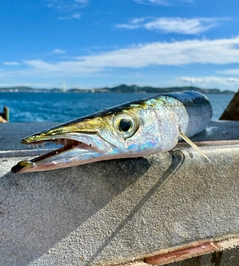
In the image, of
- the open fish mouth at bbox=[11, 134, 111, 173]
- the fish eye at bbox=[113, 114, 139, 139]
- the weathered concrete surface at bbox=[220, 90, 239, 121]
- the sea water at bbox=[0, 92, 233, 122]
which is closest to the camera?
the open fish mouth at bbox=[11, 134, 111, 173]

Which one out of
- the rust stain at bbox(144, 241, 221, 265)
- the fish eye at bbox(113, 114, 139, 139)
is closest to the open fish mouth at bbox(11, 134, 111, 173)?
the fish eye at bbox(113, 114, 139, 139)

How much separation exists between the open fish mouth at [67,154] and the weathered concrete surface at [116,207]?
0.25m

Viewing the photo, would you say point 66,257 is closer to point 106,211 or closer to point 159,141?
point 106,211

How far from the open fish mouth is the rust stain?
0.91 meters

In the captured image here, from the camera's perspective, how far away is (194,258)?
7.68ft

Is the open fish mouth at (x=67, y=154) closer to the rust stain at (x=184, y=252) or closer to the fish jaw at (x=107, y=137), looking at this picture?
the fish jaw at (x=107, y=137)

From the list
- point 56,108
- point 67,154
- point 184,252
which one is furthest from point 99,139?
point 56,108

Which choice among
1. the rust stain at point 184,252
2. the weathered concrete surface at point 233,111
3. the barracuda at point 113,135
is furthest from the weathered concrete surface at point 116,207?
the weathered concrete surface at point 233,111

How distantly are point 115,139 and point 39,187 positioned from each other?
0.52m

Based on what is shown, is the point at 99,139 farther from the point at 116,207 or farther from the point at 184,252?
the point at 184,252

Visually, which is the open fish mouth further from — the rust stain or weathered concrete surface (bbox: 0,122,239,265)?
the rust stain

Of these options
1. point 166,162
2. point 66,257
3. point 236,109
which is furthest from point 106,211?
point 236,109

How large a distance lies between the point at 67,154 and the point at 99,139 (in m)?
0.19

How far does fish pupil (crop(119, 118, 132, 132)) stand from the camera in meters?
1.90
